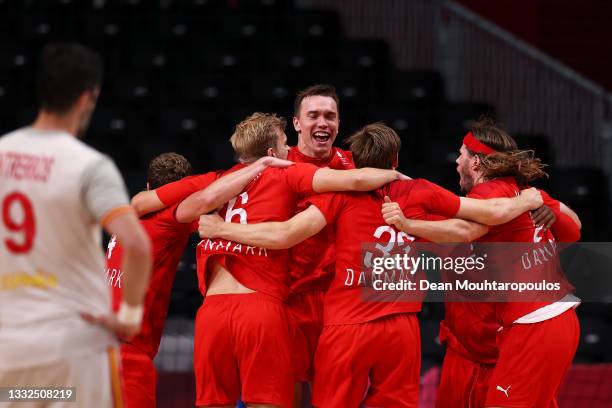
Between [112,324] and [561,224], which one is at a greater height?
[561,224]

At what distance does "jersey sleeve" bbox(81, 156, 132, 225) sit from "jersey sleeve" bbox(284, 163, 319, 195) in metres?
2.17

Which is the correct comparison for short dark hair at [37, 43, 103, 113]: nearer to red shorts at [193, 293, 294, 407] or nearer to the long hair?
red shorts at [193, 293, 294, 407]

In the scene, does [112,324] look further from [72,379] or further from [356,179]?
[356,179]

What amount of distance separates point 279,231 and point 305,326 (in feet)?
2.77

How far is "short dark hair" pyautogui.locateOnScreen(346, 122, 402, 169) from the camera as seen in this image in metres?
6.03

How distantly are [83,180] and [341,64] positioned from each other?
9.09 meters

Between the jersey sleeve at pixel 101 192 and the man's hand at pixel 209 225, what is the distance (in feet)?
6.91

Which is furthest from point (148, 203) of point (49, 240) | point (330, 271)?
point (49, 240)

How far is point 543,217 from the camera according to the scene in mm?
6242

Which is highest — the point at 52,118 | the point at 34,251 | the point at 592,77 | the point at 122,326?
the point at 592,77

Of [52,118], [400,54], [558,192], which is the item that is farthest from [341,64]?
[52,118]

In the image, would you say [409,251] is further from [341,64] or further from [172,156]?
[341,64]

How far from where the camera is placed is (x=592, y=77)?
13.9 m

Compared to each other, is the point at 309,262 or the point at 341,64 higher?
the point at 341,64
